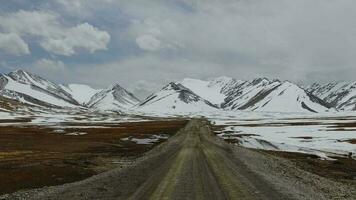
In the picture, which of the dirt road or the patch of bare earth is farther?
the patch of bare earth

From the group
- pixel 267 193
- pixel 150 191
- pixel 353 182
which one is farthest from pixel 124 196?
pixel 353 182

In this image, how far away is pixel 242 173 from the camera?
28609 mm

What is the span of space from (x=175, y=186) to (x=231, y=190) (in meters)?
2.89

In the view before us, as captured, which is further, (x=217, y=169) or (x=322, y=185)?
(x=217, y=169)

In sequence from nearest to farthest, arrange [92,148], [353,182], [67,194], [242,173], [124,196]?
1. [124,196]
2. [67,194]
3. [242,173]
4. [353,182]
5. [92,148]

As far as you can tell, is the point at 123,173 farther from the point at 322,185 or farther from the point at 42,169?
the point at 322,185

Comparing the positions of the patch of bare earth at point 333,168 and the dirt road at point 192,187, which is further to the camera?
the patch of bare earth at point 333,168

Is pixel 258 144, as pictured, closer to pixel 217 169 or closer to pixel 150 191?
pixel 217 169

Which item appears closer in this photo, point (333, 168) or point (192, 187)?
point (192, 187)

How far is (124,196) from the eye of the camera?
2061 cm

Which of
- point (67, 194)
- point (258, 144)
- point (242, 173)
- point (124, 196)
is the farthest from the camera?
point (258, 144)

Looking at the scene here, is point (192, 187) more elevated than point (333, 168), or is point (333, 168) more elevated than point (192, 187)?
point (192, 187)

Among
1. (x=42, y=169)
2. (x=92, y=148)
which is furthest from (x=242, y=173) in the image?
(x=92, y=148)

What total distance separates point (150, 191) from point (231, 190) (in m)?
3.70
